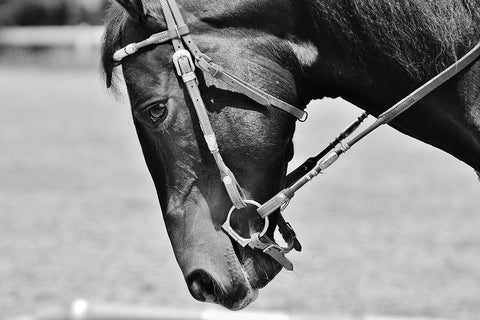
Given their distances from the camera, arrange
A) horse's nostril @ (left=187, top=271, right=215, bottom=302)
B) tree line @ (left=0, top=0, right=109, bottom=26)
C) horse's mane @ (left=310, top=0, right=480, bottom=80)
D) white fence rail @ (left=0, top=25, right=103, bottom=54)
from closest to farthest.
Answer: horse's mane @ (left=310, top=0, right=480, bottom=80) → horse's nostril @ (left=187, top=271, right=215, bottom=302) → white fence rail @ (left=0, top=25, right=103, bottom=54) → tree line @ (left=0, top=0, right=109, bottom=26)

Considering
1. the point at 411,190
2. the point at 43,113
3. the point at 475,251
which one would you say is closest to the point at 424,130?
the point at 475,251

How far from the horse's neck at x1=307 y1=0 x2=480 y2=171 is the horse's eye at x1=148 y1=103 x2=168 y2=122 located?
19.4 inches

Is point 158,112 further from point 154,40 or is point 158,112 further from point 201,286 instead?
point 201,286

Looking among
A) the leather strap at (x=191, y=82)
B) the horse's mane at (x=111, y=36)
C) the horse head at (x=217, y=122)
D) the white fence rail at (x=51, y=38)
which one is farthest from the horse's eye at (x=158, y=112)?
the white fence rail at (x=51, y=38)

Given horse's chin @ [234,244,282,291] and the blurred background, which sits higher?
horse's chin @ [234,244,282,291]

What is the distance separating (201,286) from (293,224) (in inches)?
233

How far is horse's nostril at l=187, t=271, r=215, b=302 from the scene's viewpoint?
2.62 meters

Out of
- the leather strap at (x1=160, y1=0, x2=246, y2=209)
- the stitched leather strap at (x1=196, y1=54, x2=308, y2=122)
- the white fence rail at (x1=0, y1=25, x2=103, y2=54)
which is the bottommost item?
the white fence rail at (x1=0, y1=25, x2=103, y2=54)

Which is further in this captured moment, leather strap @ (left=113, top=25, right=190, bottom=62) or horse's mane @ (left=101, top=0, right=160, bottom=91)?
horse's mane @ (left=101, top=0, right=160, bottom=91)

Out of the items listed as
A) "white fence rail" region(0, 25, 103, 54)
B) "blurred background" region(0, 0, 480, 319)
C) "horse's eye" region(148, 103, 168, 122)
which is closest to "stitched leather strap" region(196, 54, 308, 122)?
"horse's eye" region(148, 103, 168, 122)

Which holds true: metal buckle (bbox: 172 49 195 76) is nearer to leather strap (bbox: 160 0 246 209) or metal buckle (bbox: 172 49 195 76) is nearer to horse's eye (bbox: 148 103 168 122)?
leather strap (bbox: 160 0 246 209)

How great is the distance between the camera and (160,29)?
2.55 m

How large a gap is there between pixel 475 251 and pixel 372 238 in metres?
1.00

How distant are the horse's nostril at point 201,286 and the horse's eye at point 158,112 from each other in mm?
519
